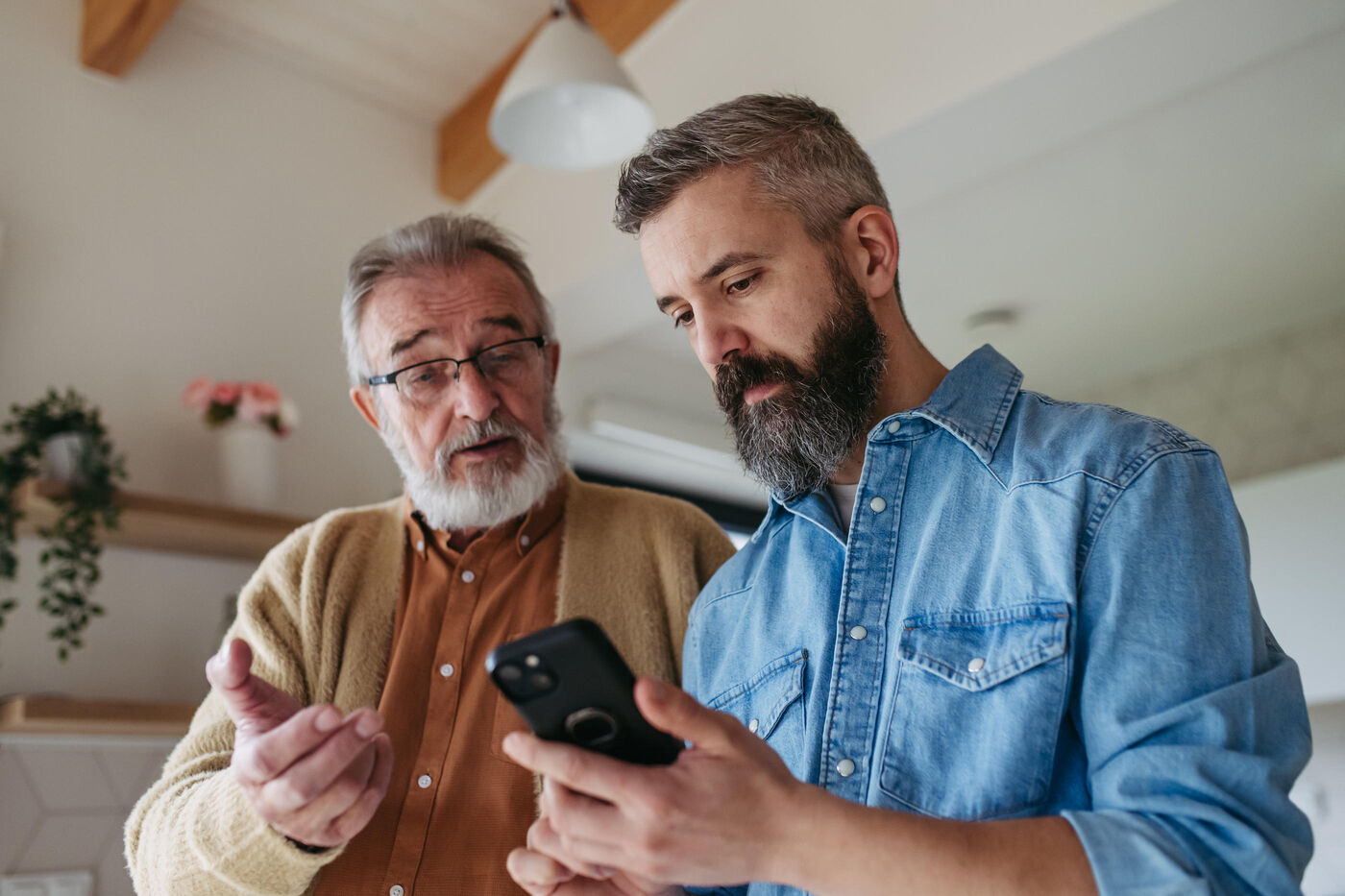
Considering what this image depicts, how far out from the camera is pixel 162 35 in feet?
9.09

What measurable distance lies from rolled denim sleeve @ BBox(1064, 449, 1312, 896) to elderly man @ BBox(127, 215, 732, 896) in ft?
1.95

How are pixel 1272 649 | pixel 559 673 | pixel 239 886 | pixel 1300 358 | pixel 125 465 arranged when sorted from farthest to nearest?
pixel 1300 358, pixel 125 465, pixel 239 886, pixel 1272 649, pixel 559 673

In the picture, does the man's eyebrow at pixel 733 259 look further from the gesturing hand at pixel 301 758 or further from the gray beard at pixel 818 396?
the gesturing hand at pixel 301 758

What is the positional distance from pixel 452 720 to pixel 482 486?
30cm

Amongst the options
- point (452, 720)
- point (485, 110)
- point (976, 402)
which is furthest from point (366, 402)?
point (485, 110)

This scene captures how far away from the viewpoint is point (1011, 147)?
2.19 metres

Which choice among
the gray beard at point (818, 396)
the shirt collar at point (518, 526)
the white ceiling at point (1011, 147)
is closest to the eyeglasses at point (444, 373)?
the shirt collar at point (518, 526)

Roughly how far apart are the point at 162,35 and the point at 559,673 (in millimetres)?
2748

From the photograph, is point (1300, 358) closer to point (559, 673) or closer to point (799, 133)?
point (799, 133)

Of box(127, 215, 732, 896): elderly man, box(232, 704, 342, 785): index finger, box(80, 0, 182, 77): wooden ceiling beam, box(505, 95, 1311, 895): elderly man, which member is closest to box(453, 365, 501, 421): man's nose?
box(127, 215, 732, 896): elderly man

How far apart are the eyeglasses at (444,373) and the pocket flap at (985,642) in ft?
2.45

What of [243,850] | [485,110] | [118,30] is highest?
[485,110]

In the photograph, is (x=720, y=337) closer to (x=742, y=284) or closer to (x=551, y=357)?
(x=742, y=284)

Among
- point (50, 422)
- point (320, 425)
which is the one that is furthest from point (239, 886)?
point (320, 425)
